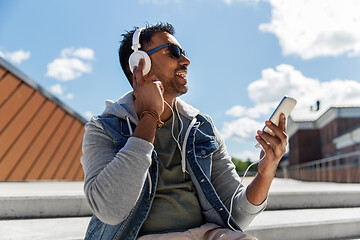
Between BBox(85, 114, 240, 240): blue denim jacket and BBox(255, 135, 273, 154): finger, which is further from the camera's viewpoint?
BBox(255, 135, 273, 154): finger

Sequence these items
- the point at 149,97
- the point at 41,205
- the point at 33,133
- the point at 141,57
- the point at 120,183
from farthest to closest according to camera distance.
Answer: the point at 33,133 → the point at 41,205 → the point at 141,57 → the point at 149,97 → the point at 120,183

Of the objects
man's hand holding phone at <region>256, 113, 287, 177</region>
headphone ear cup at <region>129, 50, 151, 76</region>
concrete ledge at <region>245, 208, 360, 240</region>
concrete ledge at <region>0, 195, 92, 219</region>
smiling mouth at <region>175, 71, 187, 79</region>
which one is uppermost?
headphone ear cup at <region>129, 50, 151, 76</region>

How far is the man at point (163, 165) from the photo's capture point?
49.9 inches

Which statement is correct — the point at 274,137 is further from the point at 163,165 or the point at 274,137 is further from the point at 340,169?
the point at 340,169

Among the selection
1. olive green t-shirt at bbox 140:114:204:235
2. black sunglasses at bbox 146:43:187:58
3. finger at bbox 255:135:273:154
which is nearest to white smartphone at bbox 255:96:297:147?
finger at bbox 255:135:273:154

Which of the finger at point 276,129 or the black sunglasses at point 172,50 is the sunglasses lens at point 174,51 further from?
the finger at point 276,129

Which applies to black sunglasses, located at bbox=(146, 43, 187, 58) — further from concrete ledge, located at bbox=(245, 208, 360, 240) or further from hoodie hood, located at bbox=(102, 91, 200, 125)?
concrete ledge, located at bbox=(245, 208, 360, 240)

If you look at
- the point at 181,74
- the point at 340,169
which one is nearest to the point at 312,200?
the point at 181,74

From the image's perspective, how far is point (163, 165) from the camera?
1.54 metres

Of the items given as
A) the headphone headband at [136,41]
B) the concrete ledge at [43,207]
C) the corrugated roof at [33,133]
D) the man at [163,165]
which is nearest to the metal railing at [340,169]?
the corrugated roof at [33,133]

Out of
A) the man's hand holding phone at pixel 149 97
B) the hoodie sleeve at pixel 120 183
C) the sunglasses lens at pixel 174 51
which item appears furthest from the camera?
the sunglasses lens at pixel 174 51

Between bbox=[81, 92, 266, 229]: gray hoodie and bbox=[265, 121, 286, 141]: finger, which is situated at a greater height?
bbox=[265, 121, 286, 141]: finger

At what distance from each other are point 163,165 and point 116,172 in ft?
1.11

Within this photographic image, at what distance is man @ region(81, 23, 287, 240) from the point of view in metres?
1.27
